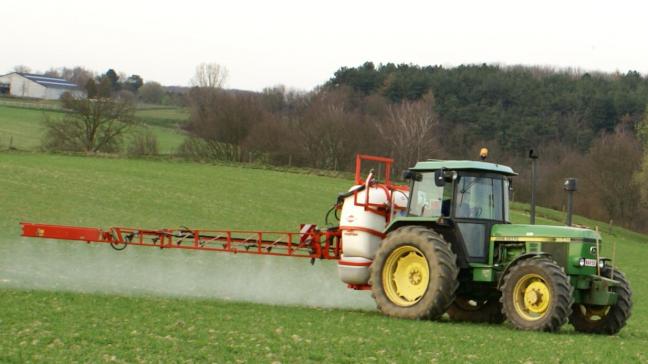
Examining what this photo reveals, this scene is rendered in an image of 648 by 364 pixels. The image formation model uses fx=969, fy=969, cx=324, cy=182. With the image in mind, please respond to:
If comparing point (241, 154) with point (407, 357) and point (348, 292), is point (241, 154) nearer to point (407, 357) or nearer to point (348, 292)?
point (348, 292)

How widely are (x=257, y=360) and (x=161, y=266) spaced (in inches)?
546

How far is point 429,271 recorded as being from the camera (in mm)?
16016

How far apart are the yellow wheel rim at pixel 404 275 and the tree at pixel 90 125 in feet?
180

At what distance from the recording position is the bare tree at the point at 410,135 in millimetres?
82750

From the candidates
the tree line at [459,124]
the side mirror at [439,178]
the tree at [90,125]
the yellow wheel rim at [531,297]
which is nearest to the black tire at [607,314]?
the yellow wheel rim at [531,297]

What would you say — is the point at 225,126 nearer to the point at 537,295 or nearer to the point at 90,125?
the point at 90,125

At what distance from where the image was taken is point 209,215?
3894 cm

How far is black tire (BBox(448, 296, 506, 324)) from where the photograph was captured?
17.7 metres

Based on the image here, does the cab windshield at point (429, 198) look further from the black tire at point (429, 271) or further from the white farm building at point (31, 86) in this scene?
the white farm building at point (31, 86)

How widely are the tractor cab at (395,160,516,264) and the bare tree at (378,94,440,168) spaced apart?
199 feet

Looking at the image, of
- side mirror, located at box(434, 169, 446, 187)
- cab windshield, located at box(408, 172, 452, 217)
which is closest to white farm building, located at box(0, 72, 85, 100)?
cab windshield, located at box(408, 172, 452, 217)

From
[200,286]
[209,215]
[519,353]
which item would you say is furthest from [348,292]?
[209,215]

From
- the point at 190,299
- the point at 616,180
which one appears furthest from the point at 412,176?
the point at 616,180

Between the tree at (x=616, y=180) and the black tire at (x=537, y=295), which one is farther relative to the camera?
the tree at (x=616, y=180)
